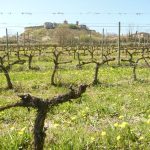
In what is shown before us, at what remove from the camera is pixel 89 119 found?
9.78 meters

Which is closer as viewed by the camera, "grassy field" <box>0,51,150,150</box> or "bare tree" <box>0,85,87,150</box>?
"bare tree" <box>0,85,87,150</box>

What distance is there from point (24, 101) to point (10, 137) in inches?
81.1

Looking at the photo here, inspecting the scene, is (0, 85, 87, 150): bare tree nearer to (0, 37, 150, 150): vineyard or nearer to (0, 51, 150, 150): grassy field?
(0, 37, 150, 150): vineyard

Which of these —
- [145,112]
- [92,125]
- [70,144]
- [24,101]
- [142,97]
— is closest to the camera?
[24,101]

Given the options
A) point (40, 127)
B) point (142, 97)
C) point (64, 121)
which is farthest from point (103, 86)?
point (40, 127)

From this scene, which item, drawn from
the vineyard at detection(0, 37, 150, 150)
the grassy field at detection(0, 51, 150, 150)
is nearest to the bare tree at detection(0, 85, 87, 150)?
the vineyard at detection(0, 37, 150, 150)

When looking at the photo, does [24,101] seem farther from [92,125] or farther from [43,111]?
[92,125]

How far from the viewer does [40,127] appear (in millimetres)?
5844

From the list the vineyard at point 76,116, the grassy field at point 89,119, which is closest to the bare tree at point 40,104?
the vineyard at point 76,116

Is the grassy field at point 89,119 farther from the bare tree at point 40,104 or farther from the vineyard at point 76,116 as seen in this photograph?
the bare tree at point 40,104

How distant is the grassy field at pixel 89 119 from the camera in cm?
717

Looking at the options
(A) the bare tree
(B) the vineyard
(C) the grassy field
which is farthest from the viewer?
(C) the grassy field

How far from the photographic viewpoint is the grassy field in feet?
23.5

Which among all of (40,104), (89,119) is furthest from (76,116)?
(40,104)
